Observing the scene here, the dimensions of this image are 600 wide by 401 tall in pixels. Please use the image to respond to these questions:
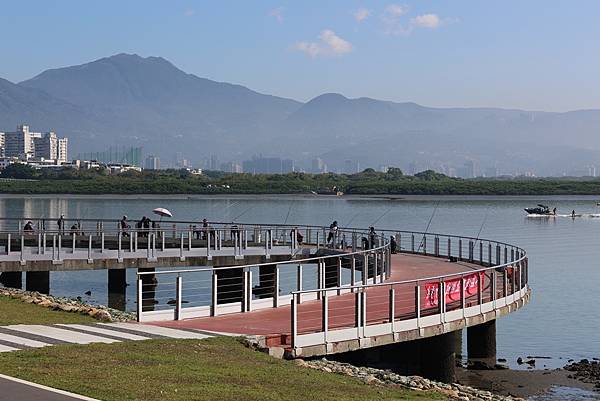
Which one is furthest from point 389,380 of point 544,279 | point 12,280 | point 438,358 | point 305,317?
point 544,279

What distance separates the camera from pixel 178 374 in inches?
628

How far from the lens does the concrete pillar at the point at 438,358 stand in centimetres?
2670

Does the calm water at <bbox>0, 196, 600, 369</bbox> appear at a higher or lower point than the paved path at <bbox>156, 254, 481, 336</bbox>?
lower

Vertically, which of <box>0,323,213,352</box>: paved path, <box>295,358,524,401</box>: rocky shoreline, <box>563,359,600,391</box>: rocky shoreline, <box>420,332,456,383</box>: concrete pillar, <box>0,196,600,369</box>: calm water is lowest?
<box>563,359,600,391</box>: rocky shoreline

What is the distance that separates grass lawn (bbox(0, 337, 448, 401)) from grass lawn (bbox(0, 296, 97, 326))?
448 cm

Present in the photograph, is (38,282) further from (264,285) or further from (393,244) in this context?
(393,244)

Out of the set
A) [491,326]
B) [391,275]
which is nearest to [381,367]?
[491,326]

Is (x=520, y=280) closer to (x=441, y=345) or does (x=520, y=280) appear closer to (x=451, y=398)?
(x=441, y=345)

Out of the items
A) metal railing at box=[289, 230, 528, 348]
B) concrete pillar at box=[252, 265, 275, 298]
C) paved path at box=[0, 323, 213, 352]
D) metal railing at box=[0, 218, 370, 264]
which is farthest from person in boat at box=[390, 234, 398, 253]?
paved path at box=[0, 323, 213, 352]

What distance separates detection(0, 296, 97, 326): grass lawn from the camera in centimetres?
2227

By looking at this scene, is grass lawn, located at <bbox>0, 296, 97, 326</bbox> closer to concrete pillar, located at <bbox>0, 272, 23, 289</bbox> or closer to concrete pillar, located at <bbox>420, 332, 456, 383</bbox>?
concrete pillar, located at <bbox>420, 332, 456, 383</bbox>

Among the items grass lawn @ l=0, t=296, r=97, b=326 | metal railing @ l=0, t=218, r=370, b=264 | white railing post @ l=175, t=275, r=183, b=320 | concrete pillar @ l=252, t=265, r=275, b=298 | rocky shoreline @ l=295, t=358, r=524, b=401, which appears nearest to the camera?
rocky shoreline @ l=295, t=358, r=524, b=401

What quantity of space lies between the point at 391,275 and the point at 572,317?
9.85 m

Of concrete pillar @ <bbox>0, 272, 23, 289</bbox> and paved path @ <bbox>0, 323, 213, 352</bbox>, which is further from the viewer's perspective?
concrete pillar @ <bbox>0, 272, 23, 289</bbox>
